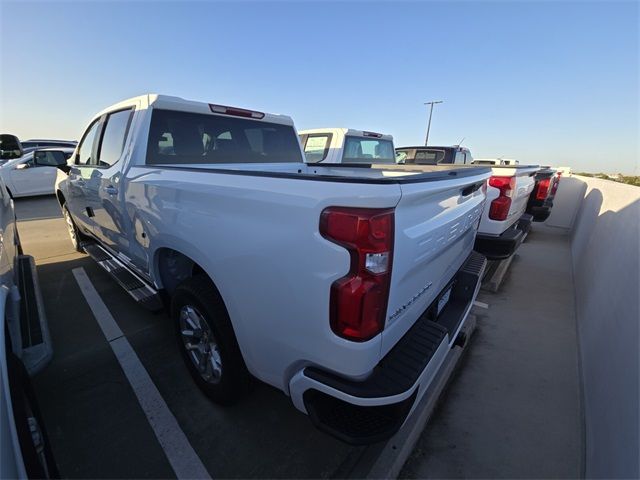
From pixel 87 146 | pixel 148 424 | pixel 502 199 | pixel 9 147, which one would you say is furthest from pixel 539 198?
pixel 9 147

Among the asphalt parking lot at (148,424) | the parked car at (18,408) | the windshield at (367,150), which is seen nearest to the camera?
the parked car at (18,408)

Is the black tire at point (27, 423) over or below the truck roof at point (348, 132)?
below

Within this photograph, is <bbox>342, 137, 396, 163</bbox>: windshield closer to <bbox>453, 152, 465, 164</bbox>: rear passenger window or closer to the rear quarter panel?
<bbox>453, 152, 465, 164</bbox>: rear passenger window

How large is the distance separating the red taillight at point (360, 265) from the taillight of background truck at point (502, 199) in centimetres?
301

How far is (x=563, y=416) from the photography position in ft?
7.63

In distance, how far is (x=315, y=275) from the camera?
51.1 inches

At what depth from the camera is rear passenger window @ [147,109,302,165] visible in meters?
2.79

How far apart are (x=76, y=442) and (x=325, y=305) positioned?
2026 mm

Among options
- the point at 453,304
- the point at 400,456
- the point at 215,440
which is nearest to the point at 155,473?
the point at 215,440

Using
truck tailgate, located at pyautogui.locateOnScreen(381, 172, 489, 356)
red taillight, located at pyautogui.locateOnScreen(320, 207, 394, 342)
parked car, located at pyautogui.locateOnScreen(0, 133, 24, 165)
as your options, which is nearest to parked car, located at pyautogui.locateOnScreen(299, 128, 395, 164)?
truck tailgate, located at pyautogui.locateOnScreen(381, 172, 489, 356)

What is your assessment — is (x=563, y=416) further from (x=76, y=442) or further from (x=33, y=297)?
(x=33, y=297)

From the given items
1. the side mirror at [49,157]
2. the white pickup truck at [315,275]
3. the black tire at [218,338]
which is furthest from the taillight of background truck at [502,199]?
the side mirror at [49,157]

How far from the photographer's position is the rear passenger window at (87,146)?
12.4 ft

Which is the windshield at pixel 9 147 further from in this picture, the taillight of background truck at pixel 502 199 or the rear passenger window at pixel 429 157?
the rear passenger window at pixel 429 157
